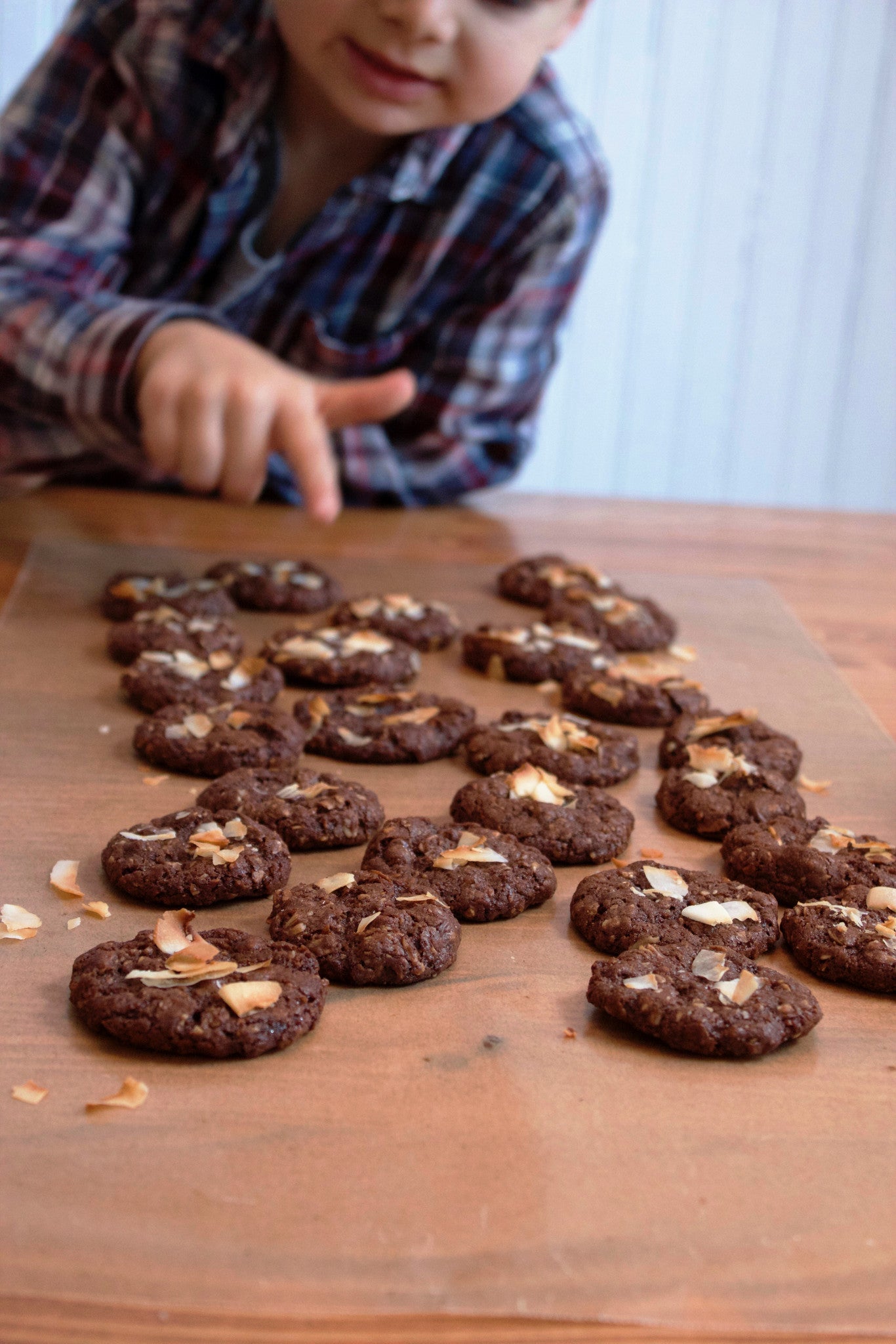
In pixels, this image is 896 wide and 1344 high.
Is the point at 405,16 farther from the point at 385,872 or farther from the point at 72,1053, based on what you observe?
the point at 72,1053

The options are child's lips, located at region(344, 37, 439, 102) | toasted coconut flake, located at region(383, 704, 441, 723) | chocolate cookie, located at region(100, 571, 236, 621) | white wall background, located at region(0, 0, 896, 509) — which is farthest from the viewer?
white wall background, located at region(0, 0, 896, 509)

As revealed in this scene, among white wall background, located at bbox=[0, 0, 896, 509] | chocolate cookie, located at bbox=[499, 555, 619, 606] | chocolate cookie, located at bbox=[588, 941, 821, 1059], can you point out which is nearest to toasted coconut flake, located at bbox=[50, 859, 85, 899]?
chocolate cookie, located at bbox=[588, 941, 821, 1059]

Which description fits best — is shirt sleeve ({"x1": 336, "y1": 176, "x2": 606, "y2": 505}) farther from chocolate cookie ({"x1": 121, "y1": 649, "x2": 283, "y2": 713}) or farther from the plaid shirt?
chocolate cookie ({"x1": 121, "y1": 649, "x2": 283, "y2": 713})

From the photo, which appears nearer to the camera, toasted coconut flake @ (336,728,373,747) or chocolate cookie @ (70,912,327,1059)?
chocolate cookie @ (70,912,327,1059)

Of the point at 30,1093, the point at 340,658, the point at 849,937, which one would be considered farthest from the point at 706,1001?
the point at 340,658

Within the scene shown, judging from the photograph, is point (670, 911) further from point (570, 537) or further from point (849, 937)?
point (570, 537)

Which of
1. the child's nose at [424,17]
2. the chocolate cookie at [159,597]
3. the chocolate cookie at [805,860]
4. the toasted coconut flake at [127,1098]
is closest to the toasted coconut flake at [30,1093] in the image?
the toasted coconut flake at [127,1098]
